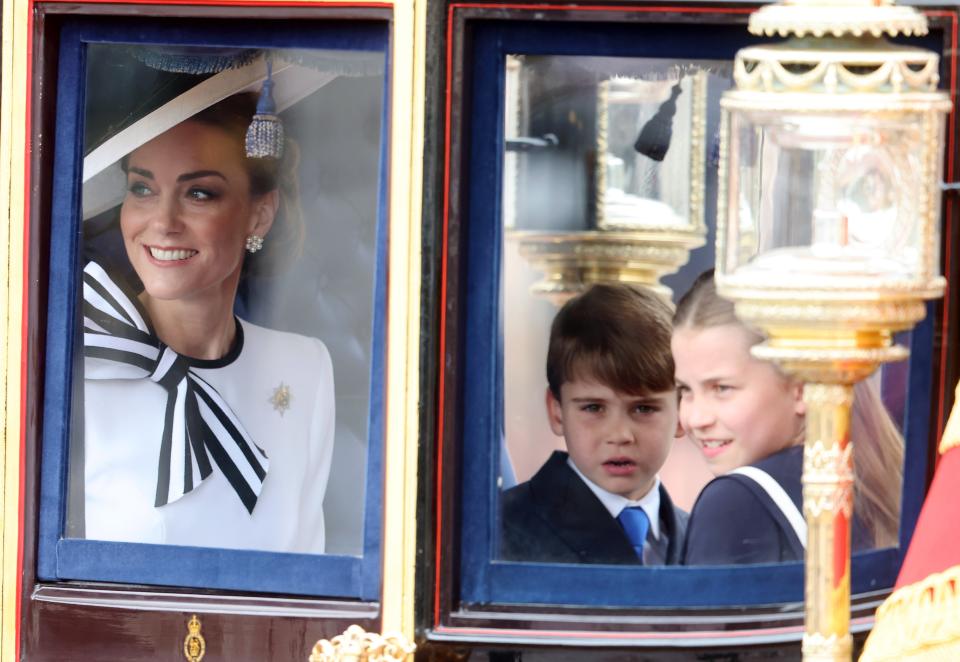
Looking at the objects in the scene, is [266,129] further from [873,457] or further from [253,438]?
[873,457]

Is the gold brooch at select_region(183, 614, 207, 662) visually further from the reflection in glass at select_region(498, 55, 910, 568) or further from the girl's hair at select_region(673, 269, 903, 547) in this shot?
the girl's hair at select_region(673, 269, 903, 547)

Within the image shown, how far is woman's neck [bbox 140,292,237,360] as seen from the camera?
438cm

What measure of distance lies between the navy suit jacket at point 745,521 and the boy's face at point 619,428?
135mm

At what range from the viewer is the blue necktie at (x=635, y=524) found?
4.23m

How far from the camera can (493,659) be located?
414 centimetres

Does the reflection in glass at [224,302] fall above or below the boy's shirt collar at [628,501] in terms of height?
above

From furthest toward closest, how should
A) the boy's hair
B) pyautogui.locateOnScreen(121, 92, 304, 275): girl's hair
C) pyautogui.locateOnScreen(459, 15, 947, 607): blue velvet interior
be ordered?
1. pyautogui.locateOnScreen(121, 92, 304, 275): girl's hair
2. the boy's hair
3. pyautogui.locateOnScreen(459, 15, 947, 607): blue velvet interior

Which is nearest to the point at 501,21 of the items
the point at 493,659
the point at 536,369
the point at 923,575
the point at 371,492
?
the point at 536,369

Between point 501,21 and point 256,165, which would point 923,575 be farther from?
point 256,165

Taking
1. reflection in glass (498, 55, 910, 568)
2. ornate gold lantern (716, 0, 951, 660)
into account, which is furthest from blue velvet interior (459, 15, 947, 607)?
ornate gold lantern (716, 0, 951, 660)

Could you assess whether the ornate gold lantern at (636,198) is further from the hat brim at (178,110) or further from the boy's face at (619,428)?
the hat brim at (178,110)

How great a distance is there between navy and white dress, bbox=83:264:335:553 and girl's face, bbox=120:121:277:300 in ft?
0.53

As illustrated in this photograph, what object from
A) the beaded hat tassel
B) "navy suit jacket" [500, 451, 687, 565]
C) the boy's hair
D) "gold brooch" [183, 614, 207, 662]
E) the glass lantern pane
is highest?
the beaded hat tassel

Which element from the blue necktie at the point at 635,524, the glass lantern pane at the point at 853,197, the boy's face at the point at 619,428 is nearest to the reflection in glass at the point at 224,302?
the boy's face at the point at 619,428
